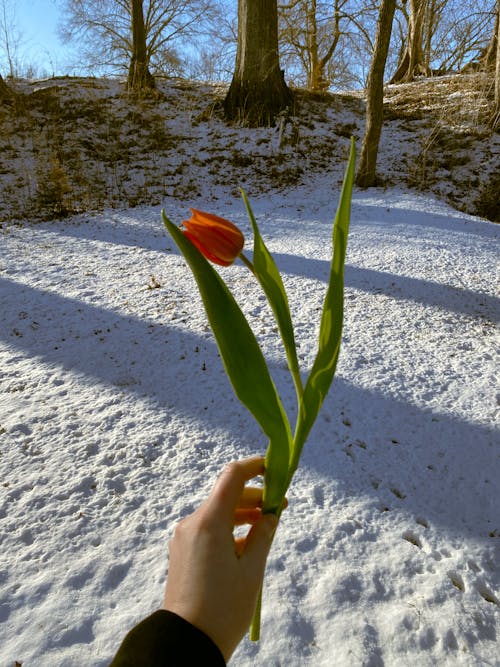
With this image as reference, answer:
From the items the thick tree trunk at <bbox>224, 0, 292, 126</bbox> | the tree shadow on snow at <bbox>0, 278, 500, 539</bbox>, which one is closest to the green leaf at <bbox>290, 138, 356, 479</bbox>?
the tree shadow on snow at <bbox>0, 278, 500, 539</bbox>

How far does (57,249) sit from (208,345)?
2.21 m

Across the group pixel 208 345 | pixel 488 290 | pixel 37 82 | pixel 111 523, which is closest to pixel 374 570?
pixel 111 523

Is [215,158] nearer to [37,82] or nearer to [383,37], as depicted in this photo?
[383,37]

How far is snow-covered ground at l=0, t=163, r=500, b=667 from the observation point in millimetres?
1138

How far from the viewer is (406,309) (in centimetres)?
281

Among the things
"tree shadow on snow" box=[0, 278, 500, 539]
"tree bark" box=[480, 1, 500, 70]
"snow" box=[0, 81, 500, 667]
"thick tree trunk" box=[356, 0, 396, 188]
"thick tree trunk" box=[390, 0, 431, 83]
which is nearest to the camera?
"snow" box=[0, 81, 500, 667]

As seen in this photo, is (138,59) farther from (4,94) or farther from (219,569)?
(219,569)

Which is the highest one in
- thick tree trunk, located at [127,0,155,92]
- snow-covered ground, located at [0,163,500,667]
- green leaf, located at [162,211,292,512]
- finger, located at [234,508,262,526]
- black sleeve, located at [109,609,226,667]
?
thick tree trunk, located at [127,0,155,92]

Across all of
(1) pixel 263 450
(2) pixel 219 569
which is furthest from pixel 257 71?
(2) pixel 219 569

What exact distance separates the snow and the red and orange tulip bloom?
39.2 inches

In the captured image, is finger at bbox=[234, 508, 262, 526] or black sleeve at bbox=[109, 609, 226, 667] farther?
finger at bbox=[234, 508, 262, 526]

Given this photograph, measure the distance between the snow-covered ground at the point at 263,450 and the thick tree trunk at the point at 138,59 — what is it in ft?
20.9

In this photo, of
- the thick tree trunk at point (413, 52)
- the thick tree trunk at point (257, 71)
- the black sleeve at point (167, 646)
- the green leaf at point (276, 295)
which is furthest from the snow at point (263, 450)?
the thick tree trunk at point (413, 52)

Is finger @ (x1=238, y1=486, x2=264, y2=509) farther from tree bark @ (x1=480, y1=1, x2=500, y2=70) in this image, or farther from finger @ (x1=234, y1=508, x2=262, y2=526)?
tree bark @ (x1=480, y1=1, x2=500, y2=70)
